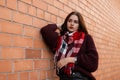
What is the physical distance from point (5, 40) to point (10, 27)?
0.14m

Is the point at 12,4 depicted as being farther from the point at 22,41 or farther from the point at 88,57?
the point at 88,57

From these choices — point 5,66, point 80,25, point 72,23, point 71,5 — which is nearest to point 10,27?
point 5,66

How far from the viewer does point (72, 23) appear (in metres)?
3.23

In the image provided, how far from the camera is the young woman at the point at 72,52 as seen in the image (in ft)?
10.0

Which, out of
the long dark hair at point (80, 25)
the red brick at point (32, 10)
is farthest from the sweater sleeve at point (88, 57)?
the red brick at point (32, 10)

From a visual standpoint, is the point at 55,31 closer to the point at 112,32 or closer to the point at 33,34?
the point at 33,34

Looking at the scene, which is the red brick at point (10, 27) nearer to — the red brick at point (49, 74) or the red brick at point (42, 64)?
the red brick at point (42, 64)

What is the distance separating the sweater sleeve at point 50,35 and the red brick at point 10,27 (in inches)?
17.3

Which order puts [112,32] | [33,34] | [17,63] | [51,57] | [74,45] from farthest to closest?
[112,32], [51,57], [74,45], [33,34], [17,63]

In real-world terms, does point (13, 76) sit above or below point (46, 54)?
below

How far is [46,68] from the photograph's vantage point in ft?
10.5

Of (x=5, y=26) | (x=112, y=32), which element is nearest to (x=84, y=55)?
(x=5, y=26)

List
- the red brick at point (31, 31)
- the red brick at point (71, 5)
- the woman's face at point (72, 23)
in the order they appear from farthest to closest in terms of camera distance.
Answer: the red brick at point (71, 5), the woman's face at point (72, 23), the red brick at point (31, 31)

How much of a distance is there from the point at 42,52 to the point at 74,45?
373 mm
